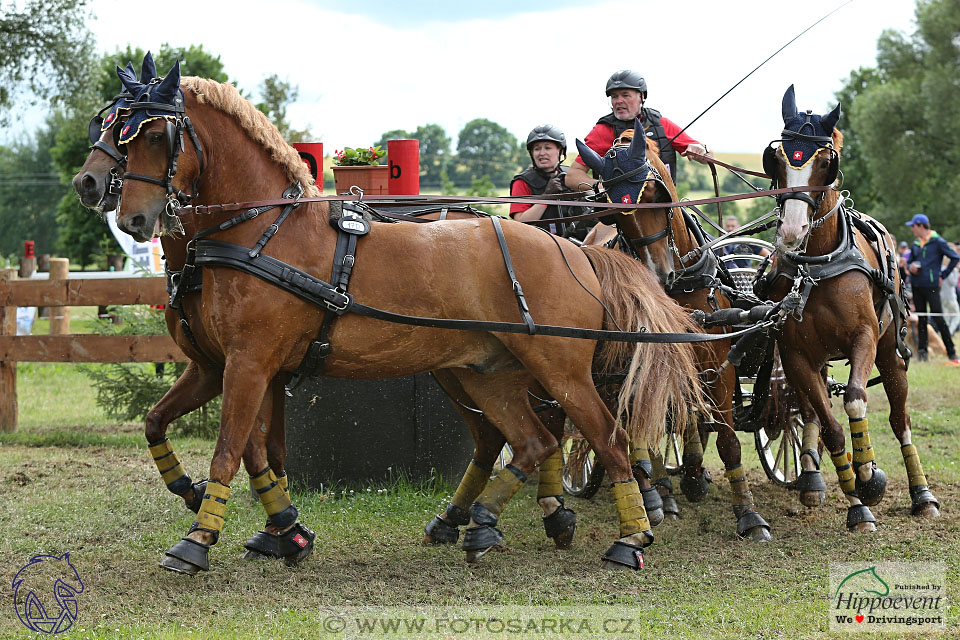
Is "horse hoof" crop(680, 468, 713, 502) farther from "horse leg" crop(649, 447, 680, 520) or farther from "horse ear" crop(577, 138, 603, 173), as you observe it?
"horse ear" crop(577, 138, 603, 173)

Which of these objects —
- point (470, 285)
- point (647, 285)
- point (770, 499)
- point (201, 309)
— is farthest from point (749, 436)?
point (201, 309)

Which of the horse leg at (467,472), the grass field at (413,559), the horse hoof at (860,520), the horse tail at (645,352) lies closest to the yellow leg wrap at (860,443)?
the horse hoof at (860,520)

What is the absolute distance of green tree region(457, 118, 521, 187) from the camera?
41.8 meters

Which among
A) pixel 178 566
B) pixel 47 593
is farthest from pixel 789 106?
pixel 47 593

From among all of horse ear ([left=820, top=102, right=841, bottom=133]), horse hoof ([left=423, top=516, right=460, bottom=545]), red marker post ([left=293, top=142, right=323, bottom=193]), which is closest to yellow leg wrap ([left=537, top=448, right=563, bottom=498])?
horse hoof ([left=423, top=516, right=460, bottom=545])

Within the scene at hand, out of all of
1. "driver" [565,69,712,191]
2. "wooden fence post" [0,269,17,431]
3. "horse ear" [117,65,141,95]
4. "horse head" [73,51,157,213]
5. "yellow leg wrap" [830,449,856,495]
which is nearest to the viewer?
"horse head" [73,51,157,213]

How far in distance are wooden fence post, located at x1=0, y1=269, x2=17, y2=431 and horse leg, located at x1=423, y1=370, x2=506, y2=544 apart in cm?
576

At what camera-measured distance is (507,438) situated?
206 inches

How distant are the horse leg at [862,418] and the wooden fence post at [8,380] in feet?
25.4

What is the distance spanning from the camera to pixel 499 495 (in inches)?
200

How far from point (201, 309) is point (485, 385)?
5.13 ft

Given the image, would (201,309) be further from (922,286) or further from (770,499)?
(922,286)

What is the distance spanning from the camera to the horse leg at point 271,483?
498cm

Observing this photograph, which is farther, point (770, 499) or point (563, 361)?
point (770, 499)
